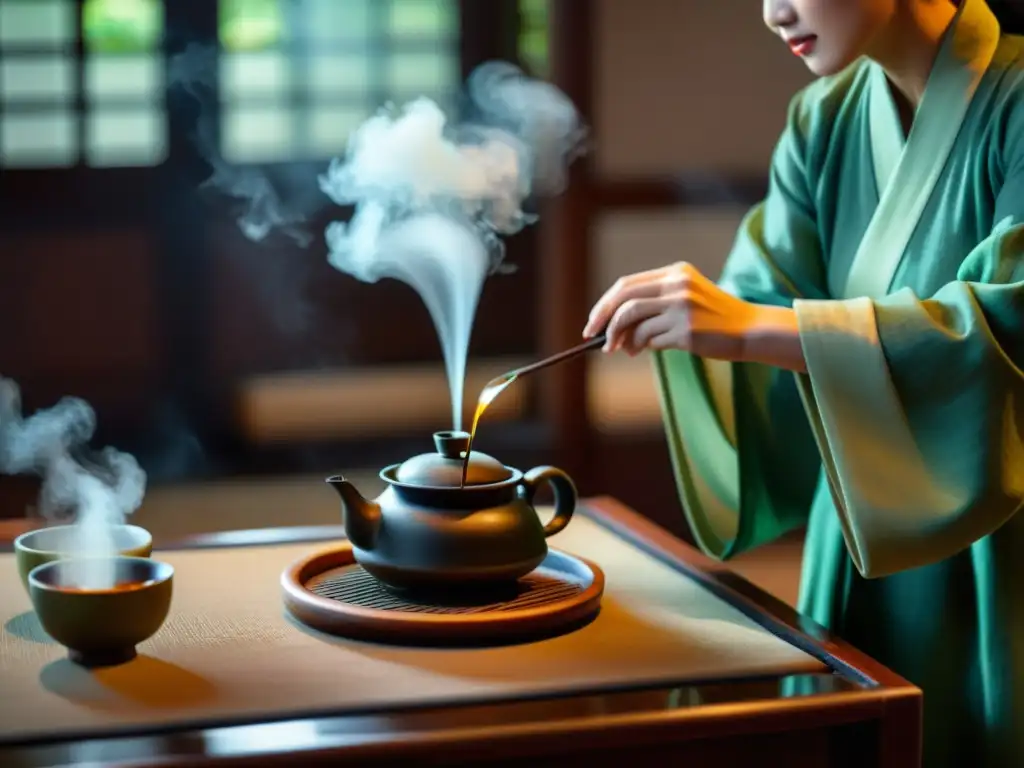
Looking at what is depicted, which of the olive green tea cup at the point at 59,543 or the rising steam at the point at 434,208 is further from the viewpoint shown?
the rising steam at the point at 434,208

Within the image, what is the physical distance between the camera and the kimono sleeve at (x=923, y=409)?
5.01 feet

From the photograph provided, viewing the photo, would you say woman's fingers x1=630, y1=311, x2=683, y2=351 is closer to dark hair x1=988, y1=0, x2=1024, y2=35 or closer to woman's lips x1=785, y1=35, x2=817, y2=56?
woman's lips x1=785, y1=35, x2=817, y2=56

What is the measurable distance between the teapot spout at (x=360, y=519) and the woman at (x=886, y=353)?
1.10 ft

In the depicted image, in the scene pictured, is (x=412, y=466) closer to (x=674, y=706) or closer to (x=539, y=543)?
(x=539, y=543)

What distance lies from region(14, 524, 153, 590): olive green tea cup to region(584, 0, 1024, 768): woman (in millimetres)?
579

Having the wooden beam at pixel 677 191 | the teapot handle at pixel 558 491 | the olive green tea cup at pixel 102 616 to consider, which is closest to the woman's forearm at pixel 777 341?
the teapot handle at pixel 558 491

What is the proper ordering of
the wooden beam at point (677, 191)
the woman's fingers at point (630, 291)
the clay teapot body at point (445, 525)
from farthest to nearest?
the wooden beam at point (677, 191), the woman's fingers at point (630, 291), the clay teapot body at point (445, 525)

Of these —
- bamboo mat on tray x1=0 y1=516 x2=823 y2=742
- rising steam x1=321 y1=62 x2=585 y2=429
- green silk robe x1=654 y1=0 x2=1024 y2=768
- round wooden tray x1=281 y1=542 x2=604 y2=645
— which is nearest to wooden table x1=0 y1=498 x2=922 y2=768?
bamboo mat on tray x1=0 y1=516 x2=823 y2=742

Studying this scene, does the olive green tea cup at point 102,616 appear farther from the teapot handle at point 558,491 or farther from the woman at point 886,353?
the woman at point 886,353

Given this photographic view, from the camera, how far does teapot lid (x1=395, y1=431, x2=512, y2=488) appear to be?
1.51 m

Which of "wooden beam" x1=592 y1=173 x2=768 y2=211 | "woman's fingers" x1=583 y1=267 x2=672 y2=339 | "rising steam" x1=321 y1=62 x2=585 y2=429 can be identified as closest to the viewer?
"woman's fingers" x1=583 y1=267 x2=672 y2=339

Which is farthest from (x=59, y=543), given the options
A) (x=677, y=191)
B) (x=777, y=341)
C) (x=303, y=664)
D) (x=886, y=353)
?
(x=677, y=191)

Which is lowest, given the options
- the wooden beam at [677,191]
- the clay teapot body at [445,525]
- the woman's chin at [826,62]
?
the clay teapot body at [445,525]

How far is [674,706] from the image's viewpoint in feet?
4.16
